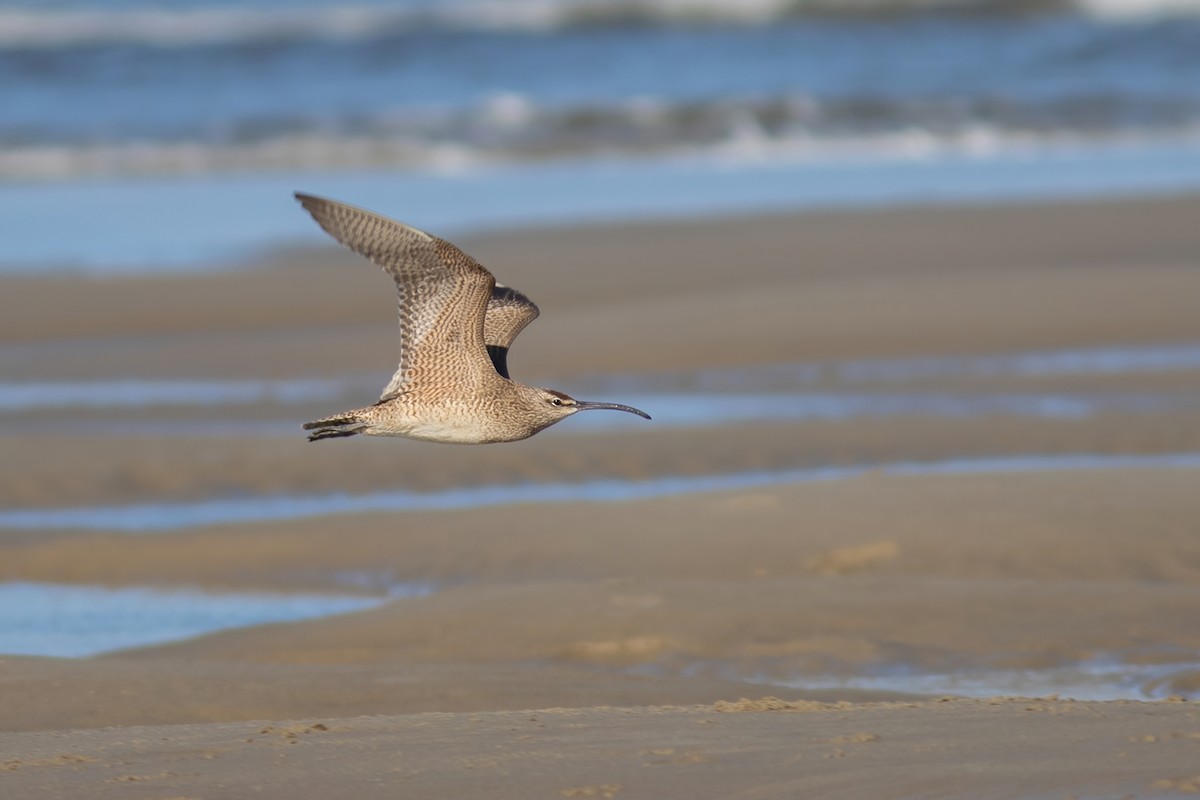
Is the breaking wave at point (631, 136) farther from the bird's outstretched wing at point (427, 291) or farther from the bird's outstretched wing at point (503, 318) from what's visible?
the bird's outstretched wing at point (427, 291)

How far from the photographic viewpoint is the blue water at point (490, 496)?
8250 mm

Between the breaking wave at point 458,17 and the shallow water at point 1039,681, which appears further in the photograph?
the breaking wave at point 458,17

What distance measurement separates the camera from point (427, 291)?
602 centimetres

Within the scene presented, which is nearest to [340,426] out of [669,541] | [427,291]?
[427,291]

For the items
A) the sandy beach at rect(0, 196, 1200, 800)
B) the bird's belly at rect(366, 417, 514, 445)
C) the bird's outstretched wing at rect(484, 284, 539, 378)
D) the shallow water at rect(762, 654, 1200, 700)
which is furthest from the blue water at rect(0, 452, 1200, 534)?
the shallow water at rect(762, 654, 1200, 700)

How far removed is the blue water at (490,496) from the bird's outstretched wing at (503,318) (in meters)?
1.67

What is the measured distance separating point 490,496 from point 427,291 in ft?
8.51

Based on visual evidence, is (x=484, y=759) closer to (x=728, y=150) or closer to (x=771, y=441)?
(x=771, y=441)

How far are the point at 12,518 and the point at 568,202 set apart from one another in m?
8.37

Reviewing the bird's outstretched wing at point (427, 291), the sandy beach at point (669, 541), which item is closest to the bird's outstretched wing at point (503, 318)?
the bird's outstretched wing at point (427, 291)

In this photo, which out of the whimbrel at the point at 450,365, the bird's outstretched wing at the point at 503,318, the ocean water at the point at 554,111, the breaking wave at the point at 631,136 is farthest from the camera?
the breaking wave at the point at 631,136

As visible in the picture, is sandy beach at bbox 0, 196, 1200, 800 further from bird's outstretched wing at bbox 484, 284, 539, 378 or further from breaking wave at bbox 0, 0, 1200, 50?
breaking wave at bbox 0, 0, 1200, 50

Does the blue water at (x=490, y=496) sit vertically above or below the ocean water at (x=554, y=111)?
below

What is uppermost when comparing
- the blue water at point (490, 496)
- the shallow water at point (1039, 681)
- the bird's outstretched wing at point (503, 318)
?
the bird's outstretched wing at point (503, 318)
